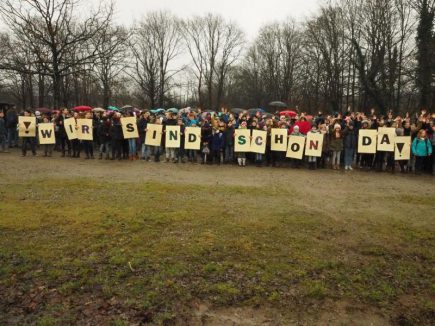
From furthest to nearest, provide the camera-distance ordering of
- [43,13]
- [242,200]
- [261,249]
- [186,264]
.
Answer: [43,13] < [242,200] < [261,249] < [186,264]

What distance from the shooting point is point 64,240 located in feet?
22.5

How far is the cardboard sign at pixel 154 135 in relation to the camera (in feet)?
56.6

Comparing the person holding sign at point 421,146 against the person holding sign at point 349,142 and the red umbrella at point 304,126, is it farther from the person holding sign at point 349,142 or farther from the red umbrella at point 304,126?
the red umbrella at point 304,126

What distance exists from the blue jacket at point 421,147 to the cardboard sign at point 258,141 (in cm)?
632

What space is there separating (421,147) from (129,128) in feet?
42.2

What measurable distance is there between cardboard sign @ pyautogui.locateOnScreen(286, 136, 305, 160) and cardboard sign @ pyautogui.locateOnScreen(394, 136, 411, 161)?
392 cm

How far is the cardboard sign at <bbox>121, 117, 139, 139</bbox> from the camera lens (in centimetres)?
1709

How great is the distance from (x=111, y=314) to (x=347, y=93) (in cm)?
4637

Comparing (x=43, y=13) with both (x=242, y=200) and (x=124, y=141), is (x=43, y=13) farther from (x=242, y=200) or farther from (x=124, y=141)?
(x=242, y=200)

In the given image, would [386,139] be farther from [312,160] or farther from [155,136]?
[155,136]

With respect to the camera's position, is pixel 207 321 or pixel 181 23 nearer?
pixel 207 321

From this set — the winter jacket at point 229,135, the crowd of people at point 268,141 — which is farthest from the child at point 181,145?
the winter jacket at point 229,135

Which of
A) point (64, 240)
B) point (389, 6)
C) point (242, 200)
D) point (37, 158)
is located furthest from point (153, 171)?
point (389, 6)

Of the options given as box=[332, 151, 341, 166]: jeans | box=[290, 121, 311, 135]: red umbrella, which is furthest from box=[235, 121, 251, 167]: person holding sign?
box=[332, 151, 341, 166]: jeans
